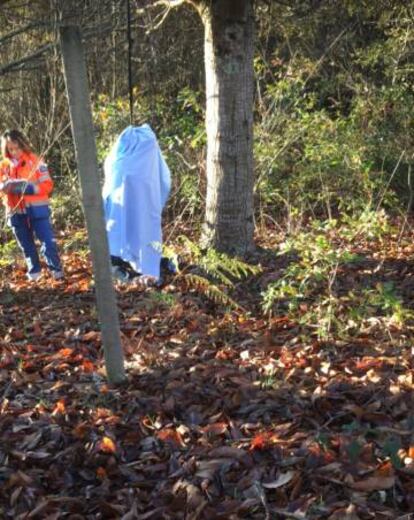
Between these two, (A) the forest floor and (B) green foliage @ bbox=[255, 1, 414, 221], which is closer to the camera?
(A) the forest floor

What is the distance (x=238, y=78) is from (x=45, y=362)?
2797 millimetres

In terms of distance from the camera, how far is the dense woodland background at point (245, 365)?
2691 mm

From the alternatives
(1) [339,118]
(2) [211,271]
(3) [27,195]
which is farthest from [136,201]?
(1) [339,118]

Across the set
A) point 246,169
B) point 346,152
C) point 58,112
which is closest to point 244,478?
point 246,169

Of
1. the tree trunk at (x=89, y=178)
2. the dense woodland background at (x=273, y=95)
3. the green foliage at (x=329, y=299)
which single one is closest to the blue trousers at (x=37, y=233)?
the dense woodland background at (x=273, y=95)

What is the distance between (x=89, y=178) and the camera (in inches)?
128

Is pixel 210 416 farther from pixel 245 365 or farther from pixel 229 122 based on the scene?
pixel 229 122

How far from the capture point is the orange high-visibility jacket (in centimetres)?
636

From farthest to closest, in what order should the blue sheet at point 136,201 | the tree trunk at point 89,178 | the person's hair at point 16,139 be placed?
the person's hair at point 16,139 → the blue sheet at point 136,201 → the tree trunk at point 89,178

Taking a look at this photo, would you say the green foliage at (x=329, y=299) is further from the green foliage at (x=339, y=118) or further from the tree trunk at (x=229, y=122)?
the green foliage at (x=339, y=118)

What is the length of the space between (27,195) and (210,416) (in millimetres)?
3820

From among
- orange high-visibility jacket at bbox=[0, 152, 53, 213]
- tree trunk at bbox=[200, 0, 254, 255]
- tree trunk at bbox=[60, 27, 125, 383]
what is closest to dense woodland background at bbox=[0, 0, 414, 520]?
tree trunk at bbox=[200, 0, 254, 255]

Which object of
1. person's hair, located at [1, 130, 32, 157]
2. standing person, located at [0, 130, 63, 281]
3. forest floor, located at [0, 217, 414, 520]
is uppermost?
person's hair, located at [1, 130, 32, 157]

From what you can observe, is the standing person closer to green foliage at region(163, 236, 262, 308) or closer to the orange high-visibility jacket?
the orange high-visibility jacket
